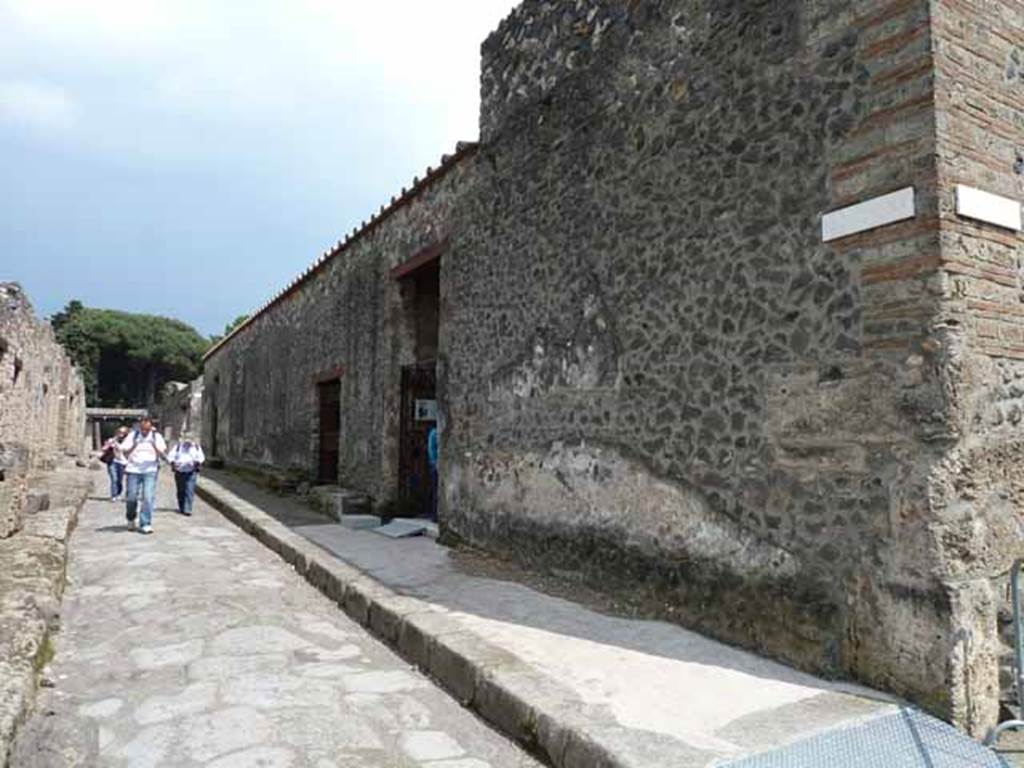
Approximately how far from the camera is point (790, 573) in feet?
12.0

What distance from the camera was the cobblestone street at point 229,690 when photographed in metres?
2.91

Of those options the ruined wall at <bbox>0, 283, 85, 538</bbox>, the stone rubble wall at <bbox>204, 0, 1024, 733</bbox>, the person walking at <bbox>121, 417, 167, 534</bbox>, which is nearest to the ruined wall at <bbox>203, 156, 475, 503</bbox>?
the stone rubble wall at <bbox>204, 0, 1024, 733</bbox>

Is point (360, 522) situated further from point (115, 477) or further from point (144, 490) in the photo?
point (115, 477)

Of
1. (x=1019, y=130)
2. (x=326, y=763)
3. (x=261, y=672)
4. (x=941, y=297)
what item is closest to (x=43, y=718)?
(x=261, y=672)

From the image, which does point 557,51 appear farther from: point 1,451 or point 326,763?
point 1,451

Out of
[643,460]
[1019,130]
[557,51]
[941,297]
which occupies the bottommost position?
[643,460]

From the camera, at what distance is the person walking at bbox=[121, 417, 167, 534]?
8.02 m

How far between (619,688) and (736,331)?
6.21 feet

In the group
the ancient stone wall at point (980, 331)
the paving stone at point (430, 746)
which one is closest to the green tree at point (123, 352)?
the paving stone at point (430, 746)

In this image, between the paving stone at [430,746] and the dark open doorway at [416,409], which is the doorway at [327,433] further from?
the paving stone at [430,746]

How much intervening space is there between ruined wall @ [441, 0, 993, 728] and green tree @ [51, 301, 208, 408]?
44705 millimetres

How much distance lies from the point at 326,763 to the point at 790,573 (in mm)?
2235

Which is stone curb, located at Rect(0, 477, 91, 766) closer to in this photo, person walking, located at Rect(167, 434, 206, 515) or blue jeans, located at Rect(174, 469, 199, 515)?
person walking, located at Rect(167, 434, 206, 515)

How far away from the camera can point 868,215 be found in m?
3.37
